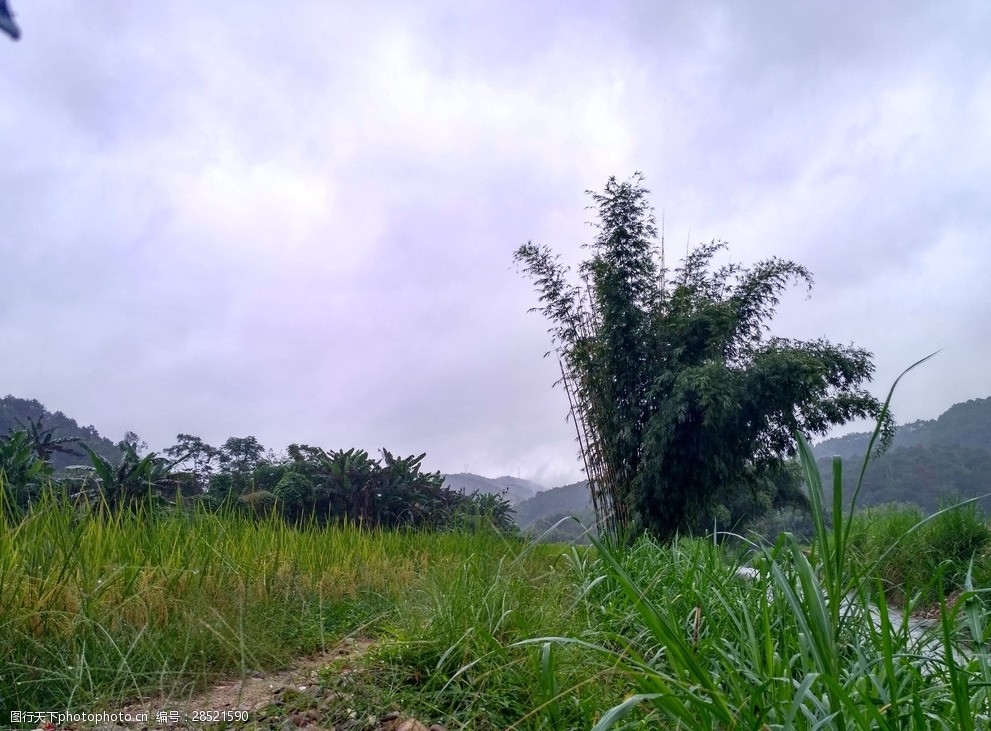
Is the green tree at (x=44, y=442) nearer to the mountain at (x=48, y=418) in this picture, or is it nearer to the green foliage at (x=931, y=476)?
the mountain at (x=48, y=418)

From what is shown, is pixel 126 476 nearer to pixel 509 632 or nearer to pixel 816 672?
pixel 509 632

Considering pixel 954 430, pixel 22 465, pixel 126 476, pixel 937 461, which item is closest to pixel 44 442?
pixel 22 465

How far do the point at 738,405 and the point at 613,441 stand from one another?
5.13ft

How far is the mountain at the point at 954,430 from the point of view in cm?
800

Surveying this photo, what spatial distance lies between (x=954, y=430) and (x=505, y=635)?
28.4 feet

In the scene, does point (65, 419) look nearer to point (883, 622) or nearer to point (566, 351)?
point (566, 351)

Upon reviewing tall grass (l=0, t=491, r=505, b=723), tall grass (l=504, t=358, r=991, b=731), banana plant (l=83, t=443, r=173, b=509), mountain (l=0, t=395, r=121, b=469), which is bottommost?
tall grass (l=504, t=358, r=991, b=731)

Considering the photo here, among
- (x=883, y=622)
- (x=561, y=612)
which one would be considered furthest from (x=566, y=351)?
(x=883, y=622)

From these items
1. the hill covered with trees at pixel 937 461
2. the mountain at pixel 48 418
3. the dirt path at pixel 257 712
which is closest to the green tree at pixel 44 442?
the mountain at pixel 48 418

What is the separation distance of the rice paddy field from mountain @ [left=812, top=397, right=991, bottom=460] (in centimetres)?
587

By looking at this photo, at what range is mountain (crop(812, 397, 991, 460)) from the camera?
26.2ft

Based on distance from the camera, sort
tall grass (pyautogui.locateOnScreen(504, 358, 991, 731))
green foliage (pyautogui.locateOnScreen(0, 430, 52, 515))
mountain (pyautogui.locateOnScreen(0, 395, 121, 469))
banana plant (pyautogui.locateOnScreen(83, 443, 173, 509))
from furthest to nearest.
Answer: mountain (pyautogui.locateOnScreen(0, 395, 121, 469))
banana plant (pyautogui.locateOnScreen(83, 443, 173, 509))
green foliage (pyautogui.locateOnScreen(0, 430, 52, 515))
tall grass (pyautogui.locateOnScreen(504, 358, 991, 731))

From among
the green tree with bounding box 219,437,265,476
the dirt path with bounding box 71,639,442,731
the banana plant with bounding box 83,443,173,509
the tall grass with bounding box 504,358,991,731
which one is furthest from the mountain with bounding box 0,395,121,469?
the tall grass with bounding box 504,358,991,731

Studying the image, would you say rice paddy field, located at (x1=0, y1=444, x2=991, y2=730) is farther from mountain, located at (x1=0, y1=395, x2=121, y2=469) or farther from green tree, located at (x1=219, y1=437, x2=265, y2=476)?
mountain, located at (x1=0, y1=395, x2=121, y2=469)
